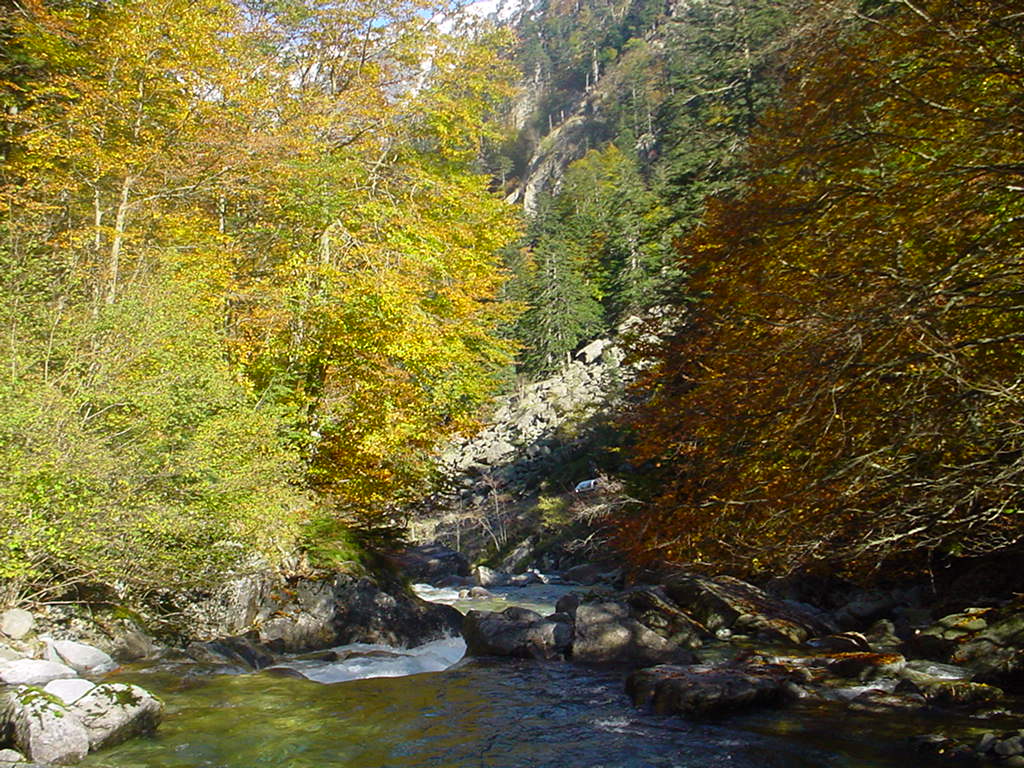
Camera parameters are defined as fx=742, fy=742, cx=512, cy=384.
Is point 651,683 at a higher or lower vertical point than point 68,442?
lower

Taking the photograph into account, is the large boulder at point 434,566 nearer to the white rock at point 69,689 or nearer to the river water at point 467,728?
the river water at point 467,728

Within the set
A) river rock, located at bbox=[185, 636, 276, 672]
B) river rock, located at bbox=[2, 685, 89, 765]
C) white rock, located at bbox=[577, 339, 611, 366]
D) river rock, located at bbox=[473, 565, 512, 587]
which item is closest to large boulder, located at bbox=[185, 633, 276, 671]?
river rock, located at bbox=[185, 636, 276, 672]

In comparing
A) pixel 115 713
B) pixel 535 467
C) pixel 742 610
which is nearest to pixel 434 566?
pixel 535 467

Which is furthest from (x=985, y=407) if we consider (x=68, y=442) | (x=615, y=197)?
(x=615, y=197)

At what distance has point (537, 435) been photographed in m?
43.5

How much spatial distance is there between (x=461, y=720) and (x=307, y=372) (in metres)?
9.20

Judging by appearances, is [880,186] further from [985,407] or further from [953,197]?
[985,407]

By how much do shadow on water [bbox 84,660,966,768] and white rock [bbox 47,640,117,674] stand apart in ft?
1.80

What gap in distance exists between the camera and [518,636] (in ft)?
40.4

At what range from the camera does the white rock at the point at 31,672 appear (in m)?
8.89

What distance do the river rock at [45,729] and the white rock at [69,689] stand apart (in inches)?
7.6

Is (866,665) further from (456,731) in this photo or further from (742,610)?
(456,731)

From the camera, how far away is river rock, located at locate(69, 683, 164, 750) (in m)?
7.31

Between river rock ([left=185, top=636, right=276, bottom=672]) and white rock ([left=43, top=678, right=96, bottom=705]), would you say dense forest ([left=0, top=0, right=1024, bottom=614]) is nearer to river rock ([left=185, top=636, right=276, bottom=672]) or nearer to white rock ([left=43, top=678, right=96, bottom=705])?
river rock ([left=185, top=636, right=276, bottom=672])
